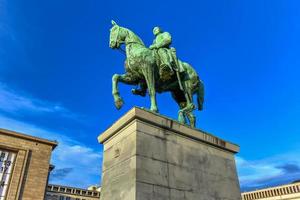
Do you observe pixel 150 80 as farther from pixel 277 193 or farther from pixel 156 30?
pixel 277 193

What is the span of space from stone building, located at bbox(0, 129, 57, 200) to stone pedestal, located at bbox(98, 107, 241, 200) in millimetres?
25999

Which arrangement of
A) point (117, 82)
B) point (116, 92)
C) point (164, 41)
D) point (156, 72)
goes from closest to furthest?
point (116, 92), point (117, 82), point (156, 72), point (164, 41)

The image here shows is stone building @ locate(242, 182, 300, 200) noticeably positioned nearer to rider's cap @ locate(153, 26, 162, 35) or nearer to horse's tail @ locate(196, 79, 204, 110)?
horse's tail @ locate(196, 79, 204, 110)

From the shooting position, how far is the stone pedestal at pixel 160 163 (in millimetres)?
6113

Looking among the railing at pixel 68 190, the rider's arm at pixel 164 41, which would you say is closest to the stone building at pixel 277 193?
the rider's arm at pixel 164 41

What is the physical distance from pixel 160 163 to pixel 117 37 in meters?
4.16

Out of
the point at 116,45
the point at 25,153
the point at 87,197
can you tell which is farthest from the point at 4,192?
the point at 87,197

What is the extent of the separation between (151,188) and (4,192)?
93.3 ft

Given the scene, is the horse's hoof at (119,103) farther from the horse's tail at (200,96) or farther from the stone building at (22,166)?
the stone building at (22,166)

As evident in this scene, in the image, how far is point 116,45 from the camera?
28.1ft

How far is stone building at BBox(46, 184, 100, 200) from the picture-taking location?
207 feet

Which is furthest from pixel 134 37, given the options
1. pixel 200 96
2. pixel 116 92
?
pixel 200 96

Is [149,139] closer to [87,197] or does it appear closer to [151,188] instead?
[151,188]

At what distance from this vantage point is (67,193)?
64.9 meters
